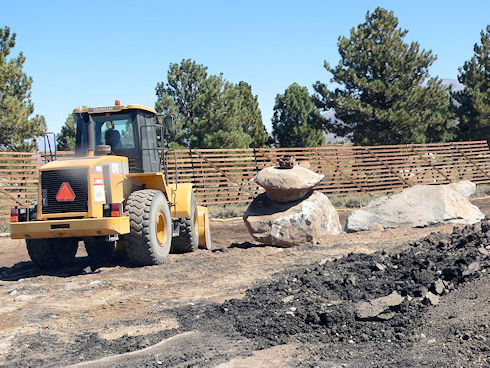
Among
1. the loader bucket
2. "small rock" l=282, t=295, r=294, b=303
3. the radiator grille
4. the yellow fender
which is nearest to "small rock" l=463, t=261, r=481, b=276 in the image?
"small rock" l=282, t=295, r=294, b=303

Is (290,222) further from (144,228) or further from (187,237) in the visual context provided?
(144,228)

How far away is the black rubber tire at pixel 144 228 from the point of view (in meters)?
9.31

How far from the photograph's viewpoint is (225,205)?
20594 mm

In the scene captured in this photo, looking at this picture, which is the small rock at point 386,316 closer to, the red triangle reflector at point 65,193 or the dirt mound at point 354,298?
the dirt mound at point 354,298

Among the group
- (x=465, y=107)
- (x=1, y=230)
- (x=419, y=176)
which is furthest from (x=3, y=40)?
(x=465, y=107)

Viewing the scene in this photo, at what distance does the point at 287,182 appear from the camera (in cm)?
1125

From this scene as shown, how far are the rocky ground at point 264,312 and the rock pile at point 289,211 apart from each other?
127 cm

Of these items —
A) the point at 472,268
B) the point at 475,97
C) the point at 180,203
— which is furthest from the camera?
the point at 475,97

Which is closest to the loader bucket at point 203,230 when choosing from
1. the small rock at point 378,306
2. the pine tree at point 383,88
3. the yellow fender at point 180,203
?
the yellow fender at point 180,203

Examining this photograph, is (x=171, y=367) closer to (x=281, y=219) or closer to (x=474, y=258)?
(x=474, y=258)

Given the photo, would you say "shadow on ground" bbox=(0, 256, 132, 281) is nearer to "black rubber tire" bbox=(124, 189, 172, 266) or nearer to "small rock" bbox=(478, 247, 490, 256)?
"black rubber tire" bbox=(124, 189, 172, 266)

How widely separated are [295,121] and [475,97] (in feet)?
29.3

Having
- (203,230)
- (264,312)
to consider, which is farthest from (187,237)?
(264,312)

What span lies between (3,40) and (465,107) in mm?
21581
